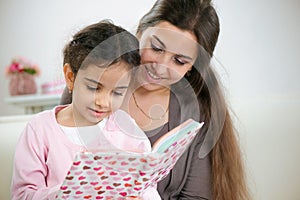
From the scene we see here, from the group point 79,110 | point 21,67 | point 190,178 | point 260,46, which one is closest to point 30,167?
point 79,110

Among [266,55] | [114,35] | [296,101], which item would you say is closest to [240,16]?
[266,55]

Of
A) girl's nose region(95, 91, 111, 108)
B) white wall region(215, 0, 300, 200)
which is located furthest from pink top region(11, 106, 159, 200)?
white wall region(215, 0, 300, 200)

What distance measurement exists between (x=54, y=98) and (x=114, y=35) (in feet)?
8.01

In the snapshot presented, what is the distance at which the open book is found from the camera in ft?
Answer: 2.86

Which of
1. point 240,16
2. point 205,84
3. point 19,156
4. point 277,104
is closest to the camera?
point 19,156

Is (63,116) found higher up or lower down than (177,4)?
lower down

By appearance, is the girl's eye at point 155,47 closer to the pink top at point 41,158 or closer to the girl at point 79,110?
the girl at point 79,110

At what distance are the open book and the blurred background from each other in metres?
0.44

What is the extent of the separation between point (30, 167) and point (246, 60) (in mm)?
2149

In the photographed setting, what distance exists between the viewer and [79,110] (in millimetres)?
1095

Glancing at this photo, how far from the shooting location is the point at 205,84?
136cm

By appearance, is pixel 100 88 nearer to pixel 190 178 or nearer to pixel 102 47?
pixel 102 47

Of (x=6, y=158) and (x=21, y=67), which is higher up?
(x=6, y=158)

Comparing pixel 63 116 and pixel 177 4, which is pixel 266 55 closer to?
pixel 177 4
